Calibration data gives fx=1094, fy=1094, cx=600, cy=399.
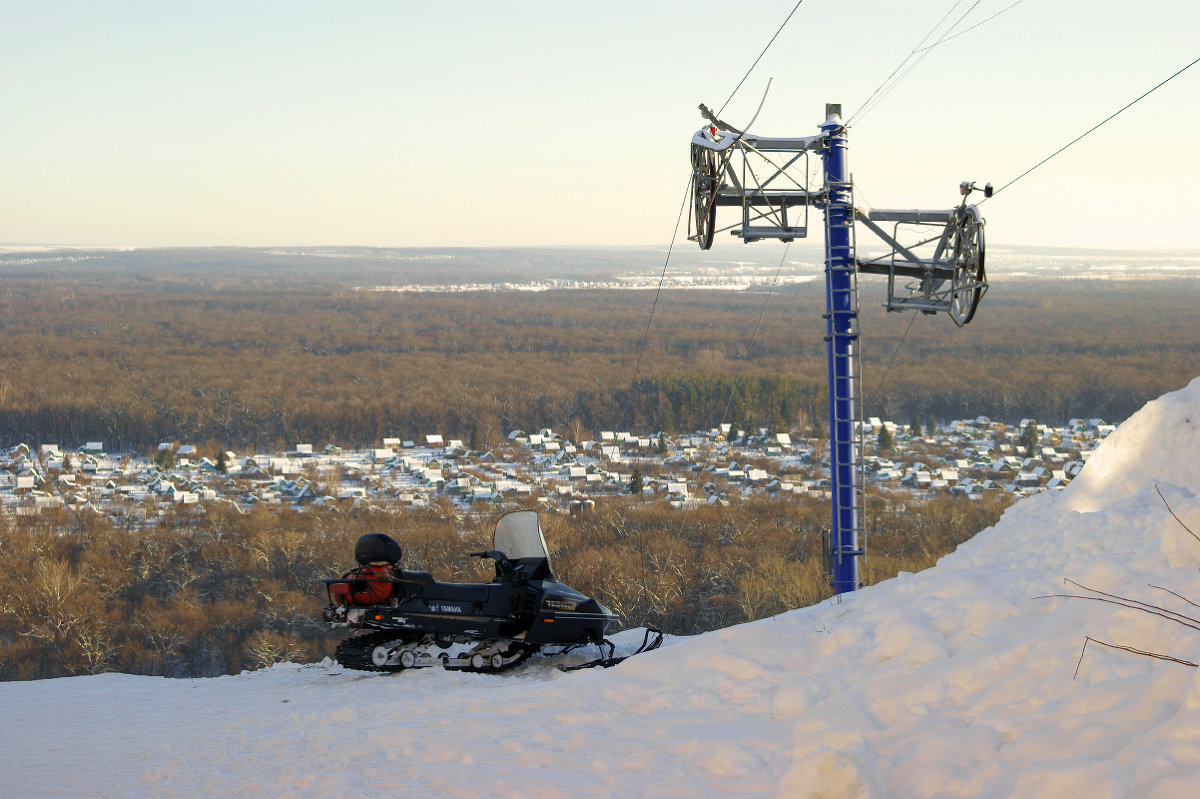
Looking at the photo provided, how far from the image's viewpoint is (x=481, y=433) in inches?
2938

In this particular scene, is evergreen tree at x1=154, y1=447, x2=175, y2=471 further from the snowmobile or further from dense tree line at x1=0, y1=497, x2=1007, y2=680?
the snowmobile

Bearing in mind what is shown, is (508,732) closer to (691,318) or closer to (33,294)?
(691,318)

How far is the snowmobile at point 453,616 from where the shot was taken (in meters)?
10.5

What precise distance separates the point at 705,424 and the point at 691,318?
2961 inches

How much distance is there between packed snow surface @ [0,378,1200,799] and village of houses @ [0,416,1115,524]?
37.4 metres

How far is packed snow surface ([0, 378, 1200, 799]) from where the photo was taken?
5.17 metres

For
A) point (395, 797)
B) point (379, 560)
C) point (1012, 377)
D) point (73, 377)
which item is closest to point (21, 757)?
point (395, 797)

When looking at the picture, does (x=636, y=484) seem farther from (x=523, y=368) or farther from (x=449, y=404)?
(x=523, y=368)

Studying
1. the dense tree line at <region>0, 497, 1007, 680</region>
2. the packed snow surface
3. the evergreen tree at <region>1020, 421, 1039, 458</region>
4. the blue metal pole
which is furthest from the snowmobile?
the evergreen tree at <region>1020, 421, 1039, 458</region>

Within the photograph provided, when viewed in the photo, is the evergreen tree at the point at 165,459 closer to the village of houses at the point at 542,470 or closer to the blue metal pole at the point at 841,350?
the village of houses at the point at 542,470

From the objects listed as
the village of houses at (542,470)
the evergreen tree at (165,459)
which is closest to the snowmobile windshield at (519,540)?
the village of houses at (542,470)

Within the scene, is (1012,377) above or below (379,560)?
below

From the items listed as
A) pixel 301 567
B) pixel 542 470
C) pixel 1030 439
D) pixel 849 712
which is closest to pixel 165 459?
pixel 542 470

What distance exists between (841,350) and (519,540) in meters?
5.19
